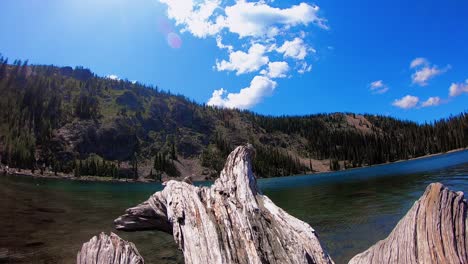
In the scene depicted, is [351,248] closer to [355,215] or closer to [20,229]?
[355,215]

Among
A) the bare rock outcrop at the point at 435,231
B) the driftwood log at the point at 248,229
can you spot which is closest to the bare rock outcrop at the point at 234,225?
the driftwood log at the point at 248,229

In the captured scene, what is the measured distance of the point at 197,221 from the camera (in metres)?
5.94

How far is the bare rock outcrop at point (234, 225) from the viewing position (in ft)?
17.1

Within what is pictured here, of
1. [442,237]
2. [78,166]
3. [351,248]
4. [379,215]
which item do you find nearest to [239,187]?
[442,237]

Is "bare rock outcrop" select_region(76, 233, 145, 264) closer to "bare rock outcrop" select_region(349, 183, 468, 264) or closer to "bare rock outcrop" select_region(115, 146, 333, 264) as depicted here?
"bare rock outcrop" select_region(115, 146, 333, 264)

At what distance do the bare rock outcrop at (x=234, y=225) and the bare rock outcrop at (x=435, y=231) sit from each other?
1658mm

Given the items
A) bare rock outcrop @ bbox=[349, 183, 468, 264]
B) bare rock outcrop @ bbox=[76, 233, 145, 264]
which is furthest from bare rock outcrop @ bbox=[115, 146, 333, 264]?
bare rock outcrop @ bbox=[349, 183, 468, 264]

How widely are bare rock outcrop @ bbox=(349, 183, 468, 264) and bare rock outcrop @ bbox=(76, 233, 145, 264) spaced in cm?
371

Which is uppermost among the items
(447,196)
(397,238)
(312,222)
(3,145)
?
(3,145)

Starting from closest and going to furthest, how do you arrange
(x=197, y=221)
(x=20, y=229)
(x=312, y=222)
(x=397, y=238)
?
(x=397, y=238), (x=197, y=221), (x=20, y=229), (x=312, y=222)

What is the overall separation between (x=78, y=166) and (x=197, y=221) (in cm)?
21666

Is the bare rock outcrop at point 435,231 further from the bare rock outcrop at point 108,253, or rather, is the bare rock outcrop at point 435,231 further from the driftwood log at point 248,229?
the bare rock outcrop at point 108,253

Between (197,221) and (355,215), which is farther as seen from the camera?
(355,215)

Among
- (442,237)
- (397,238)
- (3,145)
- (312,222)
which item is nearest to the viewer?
(442,237)
